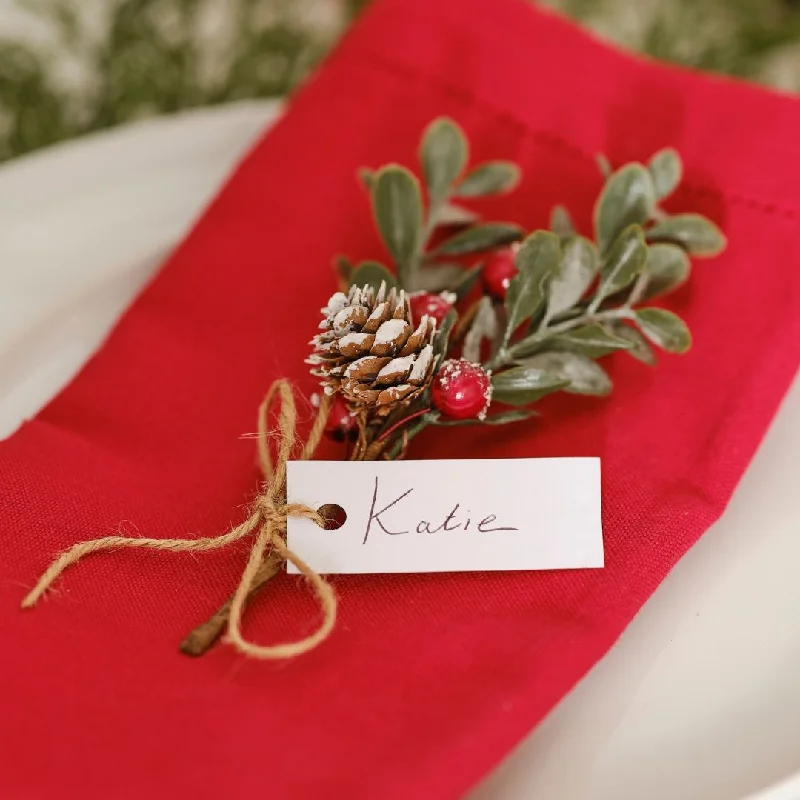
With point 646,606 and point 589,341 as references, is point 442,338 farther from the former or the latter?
point 646,606

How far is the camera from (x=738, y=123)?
77 centimetres

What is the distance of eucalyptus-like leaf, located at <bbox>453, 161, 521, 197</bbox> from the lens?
748 millimetres

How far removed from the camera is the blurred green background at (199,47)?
107 centimetres

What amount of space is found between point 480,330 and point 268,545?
220mm

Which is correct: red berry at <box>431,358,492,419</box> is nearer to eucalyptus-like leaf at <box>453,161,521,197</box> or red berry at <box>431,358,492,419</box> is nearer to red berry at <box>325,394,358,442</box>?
red berry at <box>325,394,358,442</box>

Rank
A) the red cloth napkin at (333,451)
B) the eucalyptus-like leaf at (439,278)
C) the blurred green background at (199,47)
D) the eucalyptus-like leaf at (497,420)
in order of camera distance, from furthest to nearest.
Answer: the blurred green background at (199,47)
the eucalyptus-like leaf at (439,278)
the eucalyptus-like leaf at (497,420)
the red cloth napkin at (333,451)

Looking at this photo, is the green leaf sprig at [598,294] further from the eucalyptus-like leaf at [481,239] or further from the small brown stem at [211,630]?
the small brown stem at [211,630]

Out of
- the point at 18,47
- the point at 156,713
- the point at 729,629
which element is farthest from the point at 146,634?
the point at 18,47

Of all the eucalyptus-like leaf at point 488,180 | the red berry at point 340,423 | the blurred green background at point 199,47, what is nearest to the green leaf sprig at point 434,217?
the eucalyptus-like leaf at point 488,180

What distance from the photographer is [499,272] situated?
2.31 ft

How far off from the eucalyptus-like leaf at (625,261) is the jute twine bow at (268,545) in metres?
0.23

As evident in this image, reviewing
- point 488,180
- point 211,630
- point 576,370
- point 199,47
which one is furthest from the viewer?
point 199,47

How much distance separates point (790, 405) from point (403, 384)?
0.37 metres

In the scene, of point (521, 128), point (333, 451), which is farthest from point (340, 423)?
point (521, 128)
